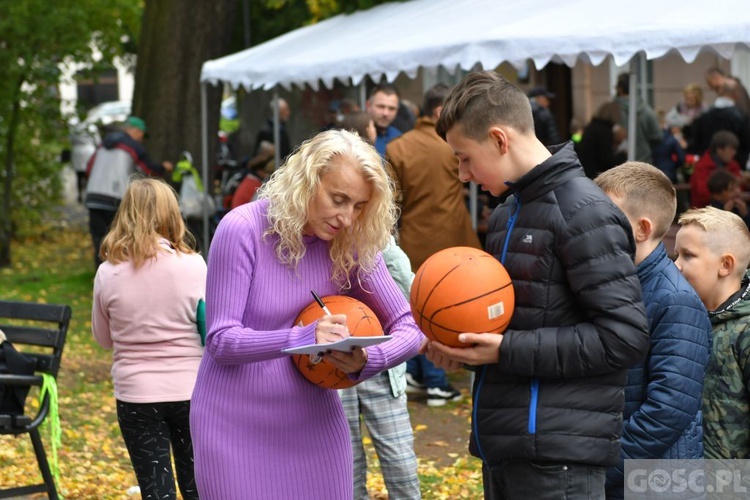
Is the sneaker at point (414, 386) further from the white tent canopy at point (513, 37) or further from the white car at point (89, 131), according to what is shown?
the white car at point (89, 131)

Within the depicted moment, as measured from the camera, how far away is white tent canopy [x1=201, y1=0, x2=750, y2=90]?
7695 millimetres

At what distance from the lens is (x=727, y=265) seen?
157 inches

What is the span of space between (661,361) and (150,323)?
7.68 feet

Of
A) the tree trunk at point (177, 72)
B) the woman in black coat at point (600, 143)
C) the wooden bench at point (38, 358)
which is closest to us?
the wooden bench at point (38, 358)

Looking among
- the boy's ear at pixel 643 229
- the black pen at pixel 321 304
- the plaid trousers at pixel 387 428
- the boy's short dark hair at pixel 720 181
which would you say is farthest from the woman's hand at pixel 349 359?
the boy's short dark hair at pixel 720 181

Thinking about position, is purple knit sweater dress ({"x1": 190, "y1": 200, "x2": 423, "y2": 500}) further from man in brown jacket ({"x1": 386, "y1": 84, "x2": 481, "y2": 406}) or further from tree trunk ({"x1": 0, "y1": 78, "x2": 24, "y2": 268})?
tree trunk ({"x1": 0, "y1": 78, "x2": 24, "y2": 268})

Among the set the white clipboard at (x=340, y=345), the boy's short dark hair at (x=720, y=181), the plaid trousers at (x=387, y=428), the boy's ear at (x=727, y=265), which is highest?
the white clipboard at (x=340, y=345)

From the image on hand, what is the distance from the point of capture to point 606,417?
120 inches

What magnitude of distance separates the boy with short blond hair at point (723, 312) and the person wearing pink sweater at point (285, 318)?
1.09 m

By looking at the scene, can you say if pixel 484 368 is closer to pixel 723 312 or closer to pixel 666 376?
pixel 666 376

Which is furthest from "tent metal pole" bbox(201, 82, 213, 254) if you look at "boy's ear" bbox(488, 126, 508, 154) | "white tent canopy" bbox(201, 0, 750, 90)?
"boy's ear" bbox(488, 126, 508, 154)

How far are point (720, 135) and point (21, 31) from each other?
30.6ft

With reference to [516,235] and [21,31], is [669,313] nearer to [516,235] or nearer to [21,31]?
[516,235]

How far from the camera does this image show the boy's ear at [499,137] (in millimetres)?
3039
